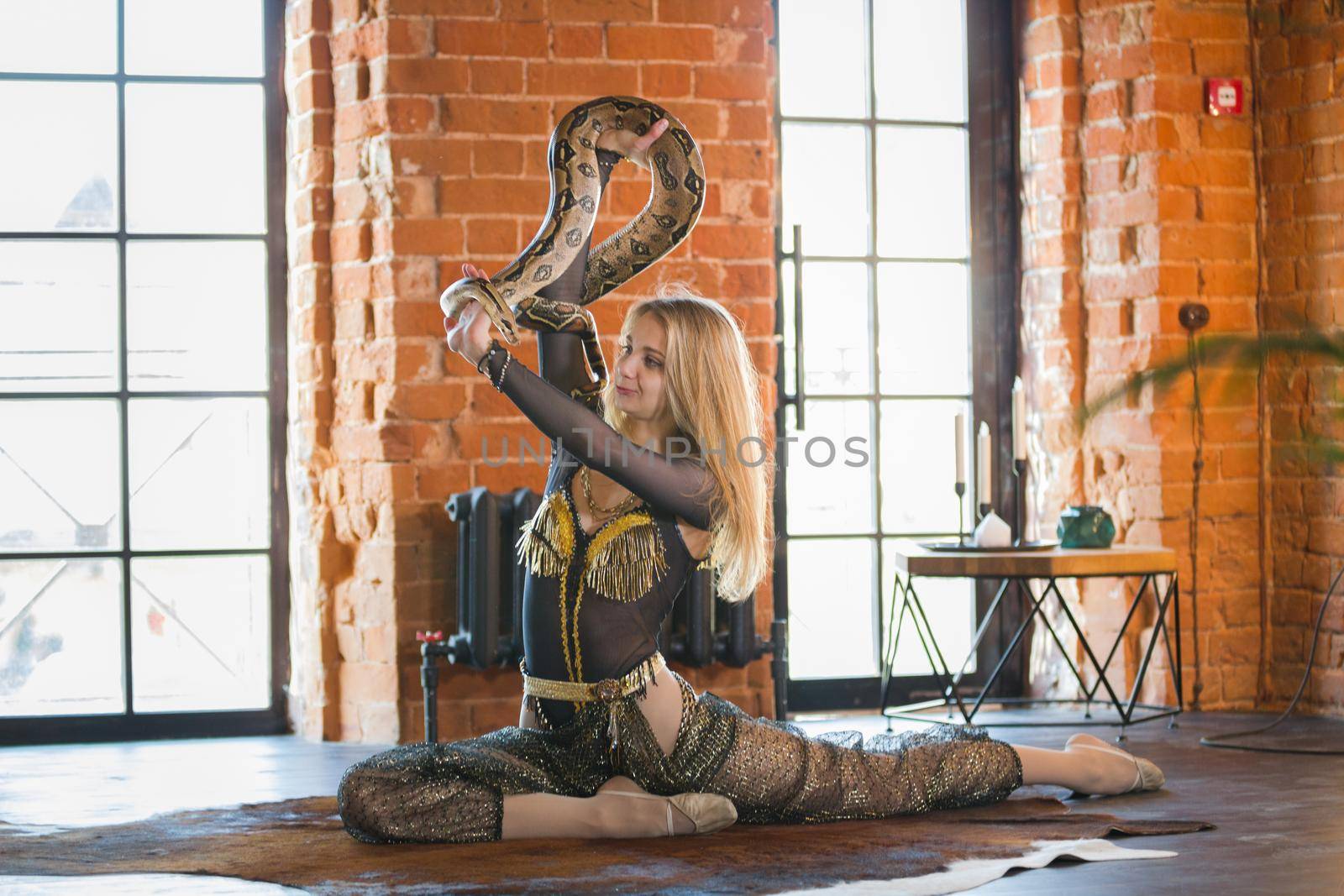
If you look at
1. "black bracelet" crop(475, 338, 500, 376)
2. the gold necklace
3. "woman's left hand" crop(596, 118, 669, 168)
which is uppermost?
"woman's left hand" crop(596, 118, 669, 168)

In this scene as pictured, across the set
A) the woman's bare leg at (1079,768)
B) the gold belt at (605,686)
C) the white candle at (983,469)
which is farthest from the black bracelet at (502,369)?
the white candle at (983,469)

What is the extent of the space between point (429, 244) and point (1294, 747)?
2524mm

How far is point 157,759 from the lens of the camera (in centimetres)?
376

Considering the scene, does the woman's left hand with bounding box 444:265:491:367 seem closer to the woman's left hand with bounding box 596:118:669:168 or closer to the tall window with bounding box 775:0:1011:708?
the woman's left hand with bounding box 596:118:669:168

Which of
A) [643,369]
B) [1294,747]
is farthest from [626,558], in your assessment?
[1294,747]

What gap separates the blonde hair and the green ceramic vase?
1.47 m

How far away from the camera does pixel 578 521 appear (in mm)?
2756

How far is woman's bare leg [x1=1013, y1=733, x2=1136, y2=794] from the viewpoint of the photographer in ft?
9.49

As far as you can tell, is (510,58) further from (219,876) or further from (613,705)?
(219,876)

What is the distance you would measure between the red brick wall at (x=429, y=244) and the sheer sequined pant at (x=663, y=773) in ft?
4.04

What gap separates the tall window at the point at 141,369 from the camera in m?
4.10

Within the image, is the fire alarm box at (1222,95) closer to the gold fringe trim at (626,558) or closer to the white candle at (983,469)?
the white candle at (983,469)

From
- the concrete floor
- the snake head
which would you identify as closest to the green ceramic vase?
the concrete floor

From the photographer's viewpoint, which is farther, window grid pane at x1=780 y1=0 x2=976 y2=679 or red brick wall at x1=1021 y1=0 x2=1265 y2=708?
window grid pane at x1=780 y1=0 x2=976 y2=679
